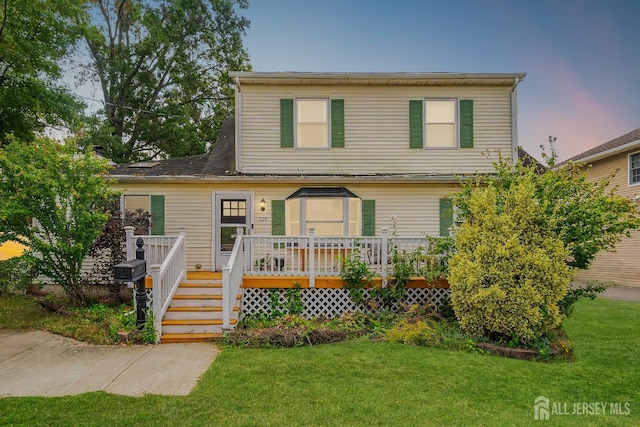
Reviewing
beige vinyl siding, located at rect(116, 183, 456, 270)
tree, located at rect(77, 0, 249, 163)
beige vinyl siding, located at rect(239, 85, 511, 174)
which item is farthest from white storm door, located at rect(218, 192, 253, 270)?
tree, located at rect(77, 0, 249, 163)

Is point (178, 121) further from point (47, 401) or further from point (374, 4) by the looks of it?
point (47, 401)

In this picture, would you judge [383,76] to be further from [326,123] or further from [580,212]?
[580,212]

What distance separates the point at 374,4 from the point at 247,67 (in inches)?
300

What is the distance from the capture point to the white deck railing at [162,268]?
5.65 metres

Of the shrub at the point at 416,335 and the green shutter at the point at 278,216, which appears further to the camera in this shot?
the green shutter at the point at 278,216

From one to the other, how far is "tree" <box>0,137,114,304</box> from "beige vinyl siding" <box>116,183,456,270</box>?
7.58 feet

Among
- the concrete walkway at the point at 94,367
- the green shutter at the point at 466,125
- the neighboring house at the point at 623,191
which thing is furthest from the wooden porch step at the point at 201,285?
the neighboring house at the point at 623,191

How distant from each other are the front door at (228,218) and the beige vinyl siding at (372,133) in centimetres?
97

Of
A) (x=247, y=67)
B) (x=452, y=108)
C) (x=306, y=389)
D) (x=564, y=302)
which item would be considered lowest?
(x=306, y=389)

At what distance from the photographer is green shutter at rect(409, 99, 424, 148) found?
9.46 m

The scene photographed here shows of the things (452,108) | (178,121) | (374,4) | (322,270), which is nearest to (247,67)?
(178,121)

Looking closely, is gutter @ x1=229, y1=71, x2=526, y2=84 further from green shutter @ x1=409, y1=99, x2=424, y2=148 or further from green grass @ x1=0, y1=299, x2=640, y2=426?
green grass @ x1=0, y1=299, x2=640, y2=426

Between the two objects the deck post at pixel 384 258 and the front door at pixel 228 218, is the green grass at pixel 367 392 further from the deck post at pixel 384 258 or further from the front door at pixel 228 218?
the front door at pixel 228 218

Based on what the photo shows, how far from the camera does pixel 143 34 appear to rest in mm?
18375
